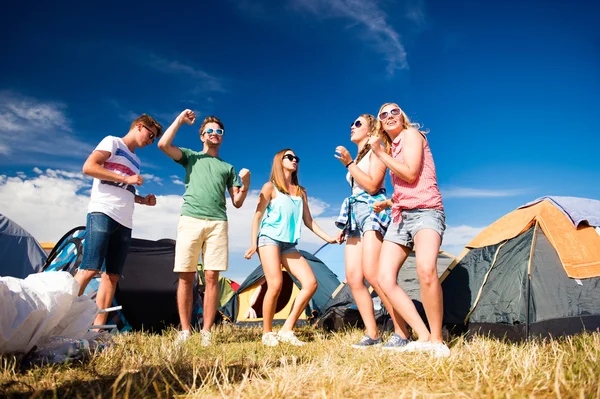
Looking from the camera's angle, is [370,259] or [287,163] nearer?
A: [370,259]

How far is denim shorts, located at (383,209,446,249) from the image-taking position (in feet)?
10.1

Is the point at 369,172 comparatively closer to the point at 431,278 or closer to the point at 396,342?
the point at 431,278

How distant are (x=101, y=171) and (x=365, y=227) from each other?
245 centimetres

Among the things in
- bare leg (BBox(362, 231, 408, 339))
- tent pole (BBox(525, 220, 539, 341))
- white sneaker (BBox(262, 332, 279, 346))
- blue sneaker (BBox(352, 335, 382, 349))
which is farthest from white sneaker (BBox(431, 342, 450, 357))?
white sneaker (BBox(262, 332, 279, 346))

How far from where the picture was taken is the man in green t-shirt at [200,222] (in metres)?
4.27

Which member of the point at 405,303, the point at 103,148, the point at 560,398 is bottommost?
the point at 560,398

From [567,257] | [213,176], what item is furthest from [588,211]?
[213,176]

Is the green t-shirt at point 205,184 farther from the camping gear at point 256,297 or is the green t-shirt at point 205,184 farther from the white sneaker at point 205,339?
the camping gear at point 256,297

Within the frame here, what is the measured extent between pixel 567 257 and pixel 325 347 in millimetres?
2298

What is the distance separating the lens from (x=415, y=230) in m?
3.11

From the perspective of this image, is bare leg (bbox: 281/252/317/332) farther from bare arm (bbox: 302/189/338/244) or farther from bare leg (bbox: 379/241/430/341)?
bare leg (bbox: 379/241/430/341)

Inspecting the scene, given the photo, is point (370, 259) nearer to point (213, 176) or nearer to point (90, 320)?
point (213, 176)

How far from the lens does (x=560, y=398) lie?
A: 1.58 meters

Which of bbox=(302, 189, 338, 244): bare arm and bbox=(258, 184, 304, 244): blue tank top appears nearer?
bbox=(258, 184, 304, 244): blue tank top
